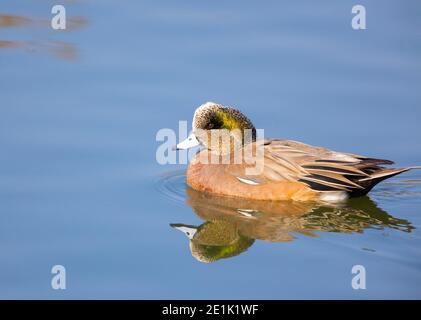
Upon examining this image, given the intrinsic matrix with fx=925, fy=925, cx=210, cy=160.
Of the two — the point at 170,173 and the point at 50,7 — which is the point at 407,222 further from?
the point at 50,7

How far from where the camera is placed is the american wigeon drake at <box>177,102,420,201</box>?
948 cm

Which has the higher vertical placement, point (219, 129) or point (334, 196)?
point (219, 129)

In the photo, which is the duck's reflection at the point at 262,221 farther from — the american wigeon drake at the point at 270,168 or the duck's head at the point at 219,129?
the duck's head at the point at 219,129

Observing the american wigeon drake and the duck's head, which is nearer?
the american wigeon drake

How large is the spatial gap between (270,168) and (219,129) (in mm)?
779

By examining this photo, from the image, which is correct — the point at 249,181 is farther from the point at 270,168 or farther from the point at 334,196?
the point at 334,196

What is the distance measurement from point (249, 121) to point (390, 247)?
2.48 m

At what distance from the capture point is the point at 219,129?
10031 millimetres

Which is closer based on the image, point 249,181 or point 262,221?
point 262,221

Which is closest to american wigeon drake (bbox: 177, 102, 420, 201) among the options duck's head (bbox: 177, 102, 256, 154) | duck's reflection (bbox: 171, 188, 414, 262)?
duck's head (bbox: 177, 102, 256, 154)

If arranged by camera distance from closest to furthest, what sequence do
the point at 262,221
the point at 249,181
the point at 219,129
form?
1. the point at 262,221
2. the point at 249,181
3. the point at 219,129

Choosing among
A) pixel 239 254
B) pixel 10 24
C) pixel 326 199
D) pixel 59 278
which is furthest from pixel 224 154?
pixel 10 24

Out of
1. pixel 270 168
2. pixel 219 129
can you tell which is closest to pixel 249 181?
pixel 270 168

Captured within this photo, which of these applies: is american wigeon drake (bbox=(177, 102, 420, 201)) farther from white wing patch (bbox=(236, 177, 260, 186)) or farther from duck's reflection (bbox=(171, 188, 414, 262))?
duck's reflection (bbox=(171, 188, 414, 262))
